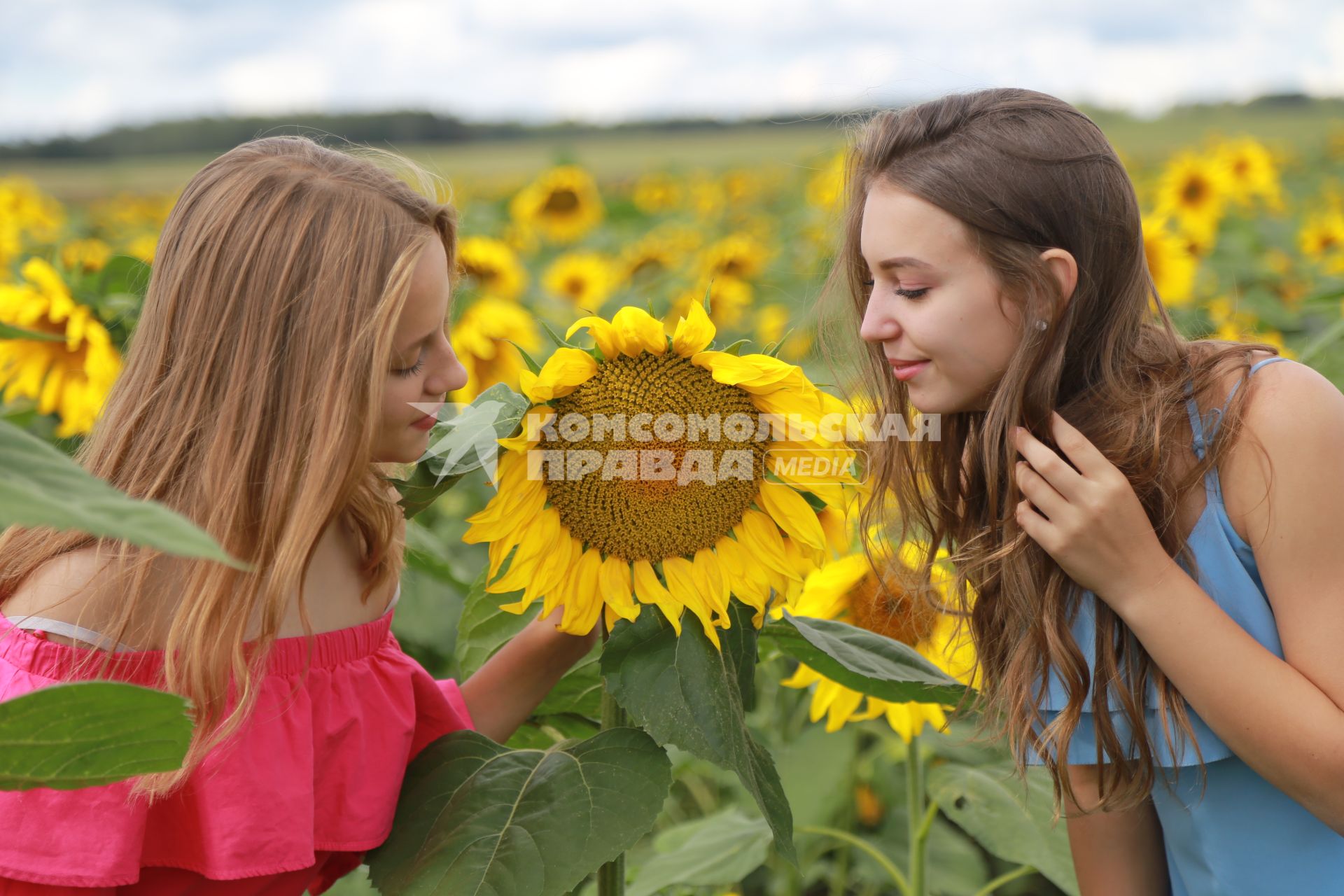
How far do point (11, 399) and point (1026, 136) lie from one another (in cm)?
209

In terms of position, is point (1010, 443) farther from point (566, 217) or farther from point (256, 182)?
point (566, 217)

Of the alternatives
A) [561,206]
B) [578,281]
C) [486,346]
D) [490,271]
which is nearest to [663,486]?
[486,346]

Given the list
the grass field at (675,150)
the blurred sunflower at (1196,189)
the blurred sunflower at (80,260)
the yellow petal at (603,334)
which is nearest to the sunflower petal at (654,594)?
the yellow petal at (603,334)

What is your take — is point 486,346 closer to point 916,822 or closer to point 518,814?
point 916,822

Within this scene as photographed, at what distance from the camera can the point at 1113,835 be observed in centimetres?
149

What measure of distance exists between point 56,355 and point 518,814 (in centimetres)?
152

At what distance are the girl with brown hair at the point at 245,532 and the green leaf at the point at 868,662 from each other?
0.49 meters

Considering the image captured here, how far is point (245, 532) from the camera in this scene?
1241 mm

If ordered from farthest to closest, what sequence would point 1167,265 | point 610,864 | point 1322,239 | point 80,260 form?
1. point 1322,239
2. point 1167,265
3. point 80,260
4. point 610,864

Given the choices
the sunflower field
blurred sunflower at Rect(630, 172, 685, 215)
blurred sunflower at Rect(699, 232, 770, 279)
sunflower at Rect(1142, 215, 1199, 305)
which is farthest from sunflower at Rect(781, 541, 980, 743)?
blurred sunflower at Rect(630, 172, 685, 215)

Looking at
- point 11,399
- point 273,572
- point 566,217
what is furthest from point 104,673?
point 566,217

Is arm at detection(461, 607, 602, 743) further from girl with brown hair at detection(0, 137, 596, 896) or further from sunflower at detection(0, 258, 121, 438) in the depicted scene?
sunflower at detection(0, 258, 121, 438)

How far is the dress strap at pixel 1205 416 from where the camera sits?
1.27m

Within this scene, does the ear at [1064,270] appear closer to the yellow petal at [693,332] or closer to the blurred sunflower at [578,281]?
the yellow petal at [693,332]
